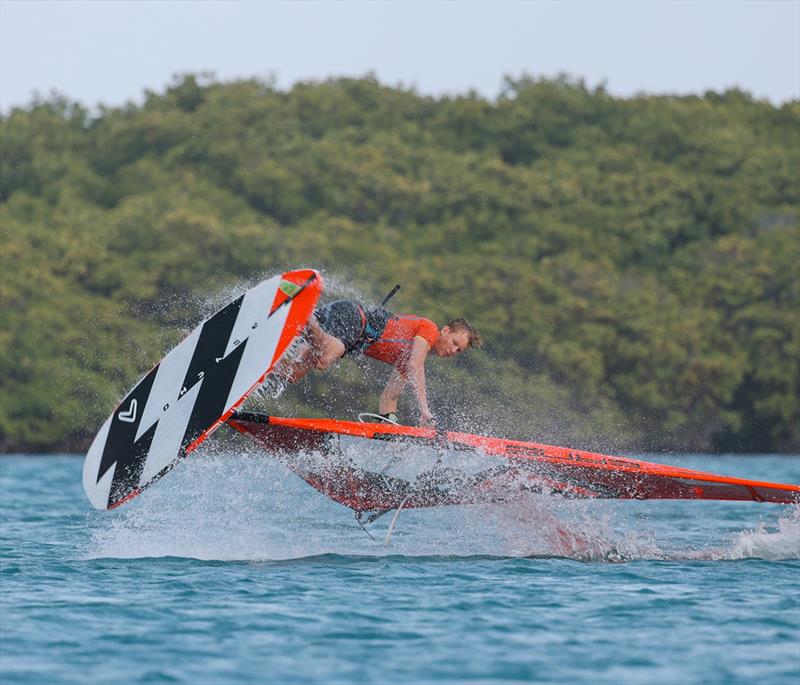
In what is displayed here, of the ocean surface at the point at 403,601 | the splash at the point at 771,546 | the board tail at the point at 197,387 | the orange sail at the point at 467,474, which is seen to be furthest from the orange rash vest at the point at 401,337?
the splash at the point at 771,546

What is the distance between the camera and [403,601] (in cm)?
840

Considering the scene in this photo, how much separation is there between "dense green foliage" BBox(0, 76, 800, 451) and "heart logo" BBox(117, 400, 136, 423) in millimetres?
22607

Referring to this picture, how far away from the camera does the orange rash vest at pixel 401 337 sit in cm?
1072

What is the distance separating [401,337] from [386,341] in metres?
0.12

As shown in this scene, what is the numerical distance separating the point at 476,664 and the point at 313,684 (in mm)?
838

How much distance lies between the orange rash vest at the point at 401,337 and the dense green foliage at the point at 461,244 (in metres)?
22.0

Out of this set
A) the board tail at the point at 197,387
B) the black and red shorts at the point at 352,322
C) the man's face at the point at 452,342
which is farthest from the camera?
the man's face at the point at 452,342

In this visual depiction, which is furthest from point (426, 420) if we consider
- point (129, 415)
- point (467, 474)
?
point (129, 415)

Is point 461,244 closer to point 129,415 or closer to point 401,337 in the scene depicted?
point 401,337

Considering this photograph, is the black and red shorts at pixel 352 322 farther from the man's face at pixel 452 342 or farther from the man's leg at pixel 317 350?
the man's face at pixel 452 342

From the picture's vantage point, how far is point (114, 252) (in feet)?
133

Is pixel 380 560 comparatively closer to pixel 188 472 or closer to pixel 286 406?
pixel 188 472

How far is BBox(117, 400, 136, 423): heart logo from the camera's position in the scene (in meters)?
10.4

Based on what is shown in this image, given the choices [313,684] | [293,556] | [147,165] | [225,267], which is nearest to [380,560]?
[293,556]
